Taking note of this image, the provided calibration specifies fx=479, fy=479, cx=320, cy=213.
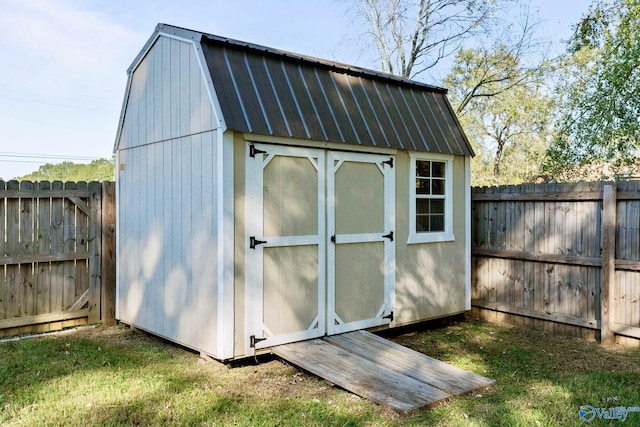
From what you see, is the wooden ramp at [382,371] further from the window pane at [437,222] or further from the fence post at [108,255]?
the fence post at [108,255]

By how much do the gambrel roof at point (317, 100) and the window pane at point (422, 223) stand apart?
838mm

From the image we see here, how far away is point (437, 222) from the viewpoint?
6.17 m

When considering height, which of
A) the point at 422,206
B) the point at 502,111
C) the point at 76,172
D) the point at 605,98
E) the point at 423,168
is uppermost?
the point at 502,111

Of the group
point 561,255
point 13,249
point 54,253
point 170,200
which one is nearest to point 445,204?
point 561,255

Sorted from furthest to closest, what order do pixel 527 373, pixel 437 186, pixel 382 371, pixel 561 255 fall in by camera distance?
pixel 437 186 → pixel 561 255 → pixel 527 373 → pixel 382 371

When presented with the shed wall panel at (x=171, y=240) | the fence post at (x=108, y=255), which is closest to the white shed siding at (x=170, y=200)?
the shed wall panel at (x=171, y=240)

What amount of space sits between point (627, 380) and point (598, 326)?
55.2 inches

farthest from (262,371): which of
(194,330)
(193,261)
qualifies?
(193,261)

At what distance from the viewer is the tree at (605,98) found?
9.44 m

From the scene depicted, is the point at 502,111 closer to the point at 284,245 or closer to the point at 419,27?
the point at 419,27

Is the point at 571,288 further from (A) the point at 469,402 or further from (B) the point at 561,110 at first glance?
(B) the point at 561,110

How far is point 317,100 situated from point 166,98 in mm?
1617

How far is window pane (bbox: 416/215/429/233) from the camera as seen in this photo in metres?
5.93

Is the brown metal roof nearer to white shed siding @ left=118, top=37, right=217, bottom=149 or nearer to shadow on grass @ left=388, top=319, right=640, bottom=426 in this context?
white shed siding @ left=118, top=37, right=217, bottom=149
